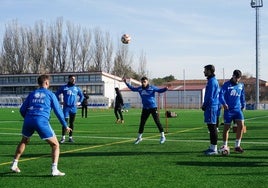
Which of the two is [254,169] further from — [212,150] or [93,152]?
[93,152]

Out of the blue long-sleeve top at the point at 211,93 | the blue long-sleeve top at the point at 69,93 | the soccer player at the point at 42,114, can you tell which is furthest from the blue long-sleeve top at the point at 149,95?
the soccer player at the point at 42,114

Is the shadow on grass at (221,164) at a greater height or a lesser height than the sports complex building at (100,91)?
lesser

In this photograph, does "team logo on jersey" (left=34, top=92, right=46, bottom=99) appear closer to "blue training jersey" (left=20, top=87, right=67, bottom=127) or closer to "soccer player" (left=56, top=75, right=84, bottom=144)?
"blue training jersey" (left=20, top=87, right=67, bottom=127)

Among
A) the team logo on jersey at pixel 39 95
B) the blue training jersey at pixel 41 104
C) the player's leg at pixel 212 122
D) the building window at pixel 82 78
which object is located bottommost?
the player's leg at pixel 212 122

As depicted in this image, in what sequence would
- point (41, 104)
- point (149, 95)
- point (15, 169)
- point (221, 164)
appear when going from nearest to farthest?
1. point (41, 104)
2. point (15, 169)
3. point (221, 164)
4. point (149, 95)

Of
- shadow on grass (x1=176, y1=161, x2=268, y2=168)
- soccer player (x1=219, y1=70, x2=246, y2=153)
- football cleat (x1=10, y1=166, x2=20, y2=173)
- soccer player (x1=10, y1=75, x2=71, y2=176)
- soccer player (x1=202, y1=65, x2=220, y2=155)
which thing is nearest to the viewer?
soccer player (x1=10, y1=75, x2=71, y2=176)

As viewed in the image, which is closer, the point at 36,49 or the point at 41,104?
the point at 41,104

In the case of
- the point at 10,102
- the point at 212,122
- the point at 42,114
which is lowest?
the point at 10,102

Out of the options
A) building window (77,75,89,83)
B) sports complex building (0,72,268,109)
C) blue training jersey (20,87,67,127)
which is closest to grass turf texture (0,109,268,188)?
blue training jersey (20,87,67,127)

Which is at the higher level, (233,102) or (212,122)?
(233,102)

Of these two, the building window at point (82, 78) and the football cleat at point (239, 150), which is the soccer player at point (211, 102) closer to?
the football cleat at point (239, 150)

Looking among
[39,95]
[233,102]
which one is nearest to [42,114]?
[39,95]

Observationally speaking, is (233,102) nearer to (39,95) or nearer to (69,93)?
(39,95)

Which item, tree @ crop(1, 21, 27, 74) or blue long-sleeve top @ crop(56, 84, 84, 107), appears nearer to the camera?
blue long-sleeve top @ crop(56, 84, 84, 107)
